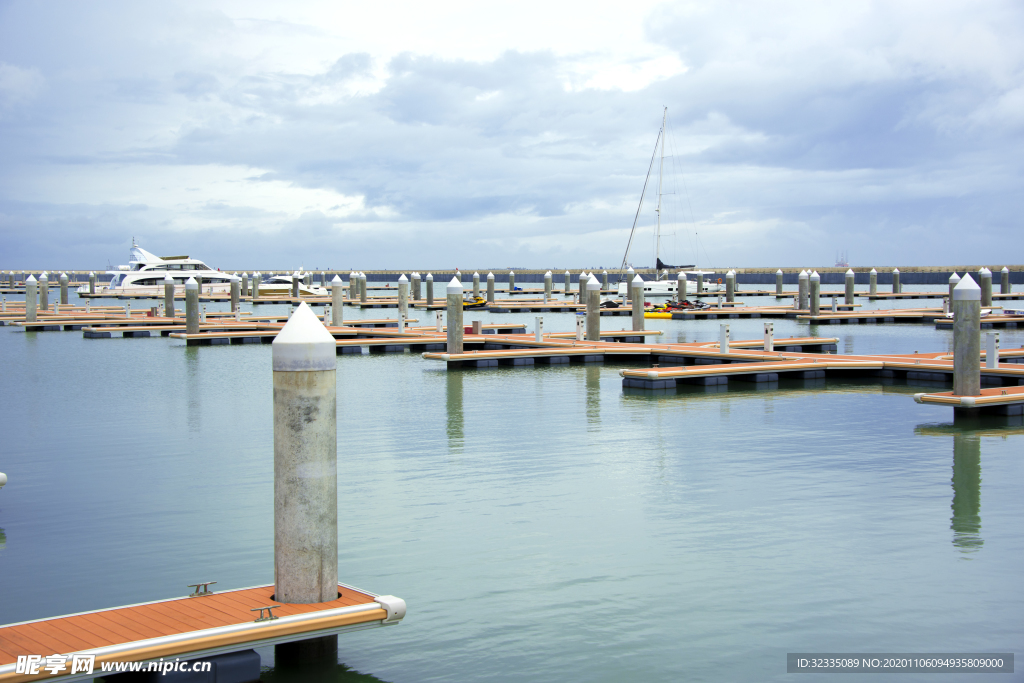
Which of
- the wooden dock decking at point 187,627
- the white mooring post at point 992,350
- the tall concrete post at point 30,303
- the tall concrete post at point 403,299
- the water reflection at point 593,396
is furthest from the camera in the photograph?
the tall concrete post at point 30,303

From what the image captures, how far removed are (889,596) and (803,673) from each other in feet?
4.83

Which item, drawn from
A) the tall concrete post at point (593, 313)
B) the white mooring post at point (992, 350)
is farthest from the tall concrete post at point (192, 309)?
the white mooring post at point (992, 350)

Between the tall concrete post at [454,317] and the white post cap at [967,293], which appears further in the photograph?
the tall concrete post at [454,317]

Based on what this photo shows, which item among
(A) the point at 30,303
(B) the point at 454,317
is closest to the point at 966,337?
(B) the point at 454,317

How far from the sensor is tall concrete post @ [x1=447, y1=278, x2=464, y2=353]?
75.0ft

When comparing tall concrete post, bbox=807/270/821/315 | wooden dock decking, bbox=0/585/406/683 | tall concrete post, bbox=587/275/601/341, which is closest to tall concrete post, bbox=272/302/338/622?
wooden dock decking, bbox=0/585/406/683

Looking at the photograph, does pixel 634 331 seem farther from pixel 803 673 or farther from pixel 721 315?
pixel 803 673

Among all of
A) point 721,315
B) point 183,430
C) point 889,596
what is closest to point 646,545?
point 889,596

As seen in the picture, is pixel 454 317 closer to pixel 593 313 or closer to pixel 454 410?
pixel 593 313

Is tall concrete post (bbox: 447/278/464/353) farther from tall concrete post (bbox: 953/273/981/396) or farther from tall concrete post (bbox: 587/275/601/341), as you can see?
tall concrete post (bbox: 953/273/981/396)

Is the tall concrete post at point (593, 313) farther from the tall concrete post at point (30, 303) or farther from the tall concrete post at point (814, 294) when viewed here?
the tall concrete post at point (30, 303)

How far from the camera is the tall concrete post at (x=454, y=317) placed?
22859mm

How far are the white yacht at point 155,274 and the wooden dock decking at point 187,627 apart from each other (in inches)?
2566

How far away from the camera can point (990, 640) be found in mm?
6281
